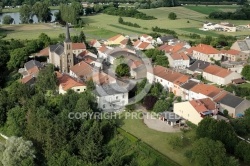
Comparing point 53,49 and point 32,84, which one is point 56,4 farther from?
point 32,84

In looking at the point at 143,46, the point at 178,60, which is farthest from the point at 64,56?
the point at 143,46

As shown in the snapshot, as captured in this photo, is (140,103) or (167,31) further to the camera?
(167,31)

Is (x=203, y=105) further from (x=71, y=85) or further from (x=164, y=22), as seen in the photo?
(x=164, y=22)

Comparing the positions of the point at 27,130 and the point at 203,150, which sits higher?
the point at 203,150


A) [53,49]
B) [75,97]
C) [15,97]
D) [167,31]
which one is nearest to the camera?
[75,97]

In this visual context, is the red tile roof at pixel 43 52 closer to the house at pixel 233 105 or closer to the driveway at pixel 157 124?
the driveway at pixel 157 124

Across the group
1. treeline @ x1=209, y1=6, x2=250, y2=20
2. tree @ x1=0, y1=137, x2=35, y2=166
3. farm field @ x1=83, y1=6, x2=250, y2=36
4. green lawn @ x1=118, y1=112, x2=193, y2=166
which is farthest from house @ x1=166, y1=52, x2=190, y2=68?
treeline @ x1=209, y1=6, x2=250, y2=20

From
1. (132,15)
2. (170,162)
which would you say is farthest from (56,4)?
(170,162)
